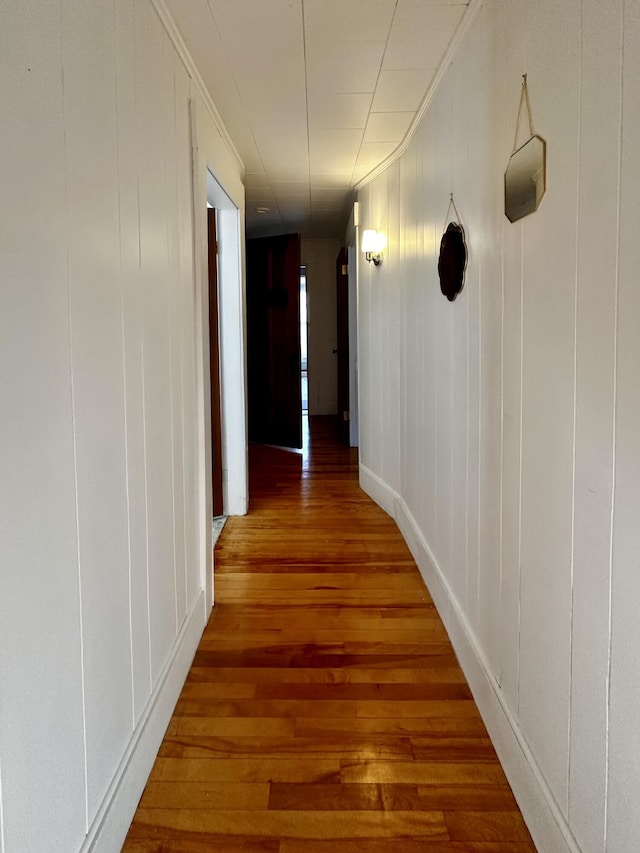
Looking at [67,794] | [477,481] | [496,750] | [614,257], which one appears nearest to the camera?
[614,257]

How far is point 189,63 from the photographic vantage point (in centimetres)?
221

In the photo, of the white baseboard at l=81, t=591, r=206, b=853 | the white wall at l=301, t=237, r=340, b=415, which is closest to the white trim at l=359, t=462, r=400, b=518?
the white baseboard at l=81, t=591, r=206, b=853

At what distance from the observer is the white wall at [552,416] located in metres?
0.97

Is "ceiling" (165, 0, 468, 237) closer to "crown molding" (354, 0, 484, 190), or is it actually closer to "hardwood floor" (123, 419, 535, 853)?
"crown molding" (354, 0, 484, 190)

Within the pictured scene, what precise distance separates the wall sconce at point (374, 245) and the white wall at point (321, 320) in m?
3.50

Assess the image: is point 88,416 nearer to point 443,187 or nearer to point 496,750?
point 496,750

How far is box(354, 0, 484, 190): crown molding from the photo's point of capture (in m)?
1.89

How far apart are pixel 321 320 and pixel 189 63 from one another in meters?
5.52

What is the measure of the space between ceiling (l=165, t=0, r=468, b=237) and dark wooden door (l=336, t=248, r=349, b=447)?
224cm

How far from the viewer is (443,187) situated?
2.40m

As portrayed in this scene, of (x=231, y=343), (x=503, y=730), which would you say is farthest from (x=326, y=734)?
(x=231, y=343)

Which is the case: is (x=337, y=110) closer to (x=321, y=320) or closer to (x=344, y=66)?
(x=344, y=66)

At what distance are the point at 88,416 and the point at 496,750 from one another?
1406mm

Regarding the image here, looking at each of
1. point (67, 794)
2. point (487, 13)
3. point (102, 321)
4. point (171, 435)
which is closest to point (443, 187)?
point (487, 13)
